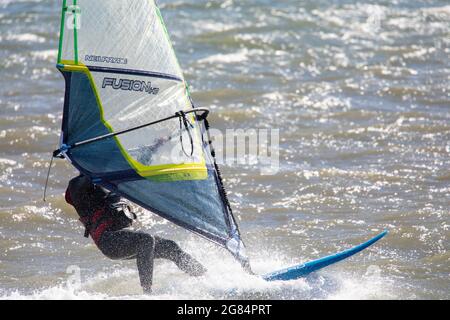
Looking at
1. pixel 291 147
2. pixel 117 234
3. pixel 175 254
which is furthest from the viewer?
pixel 291 147

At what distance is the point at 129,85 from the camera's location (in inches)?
232

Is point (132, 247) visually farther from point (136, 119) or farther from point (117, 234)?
point (136, 119)

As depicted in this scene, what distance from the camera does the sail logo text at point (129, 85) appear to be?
19.1 feet

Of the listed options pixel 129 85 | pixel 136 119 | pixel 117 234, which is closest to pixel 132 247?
pixel 117 234

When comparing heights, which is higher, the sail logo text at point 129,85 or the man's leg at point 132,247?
the sail logo text at point 129,85

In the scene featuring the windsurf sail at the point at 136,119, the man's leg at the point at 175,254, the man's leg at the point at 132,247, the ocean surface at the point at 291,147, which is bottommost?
the ocean surface at the point at 291,147

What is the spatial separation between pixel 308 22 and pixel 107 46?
35.0 ft

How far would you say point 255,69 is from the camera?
13.6m

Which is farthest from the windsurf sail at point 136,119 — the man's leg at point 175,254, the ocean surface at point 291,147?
the ocean surface at point 291,147

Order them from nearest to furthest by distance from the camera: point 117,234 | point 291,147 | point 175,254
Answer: point 117,234, point 175,254, point 291,147

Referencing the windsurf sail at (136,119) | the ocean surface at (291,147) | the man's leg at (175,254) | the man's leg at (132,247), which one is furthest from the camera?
the ocean surface at (291,147)

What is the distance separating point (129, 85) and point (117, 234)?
38.9 inches

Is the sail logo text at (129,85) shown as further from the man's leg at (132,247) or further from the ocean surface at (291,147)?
the ocean surface at (291,147)

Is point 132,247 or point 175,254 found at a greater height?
point 132,247
